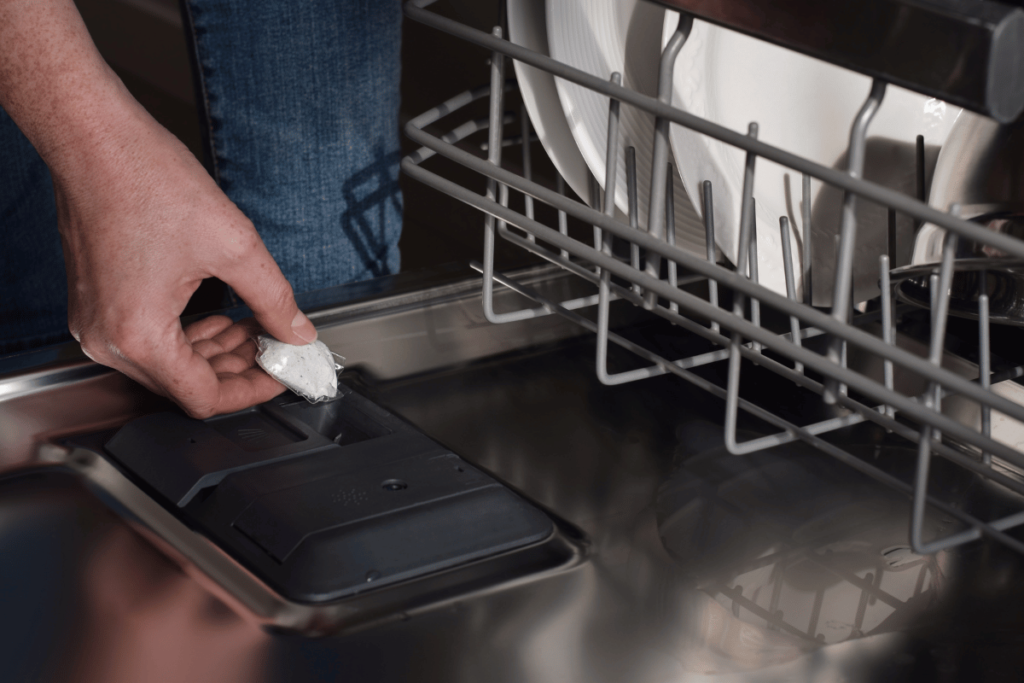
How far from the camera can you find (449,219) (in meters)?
2.06

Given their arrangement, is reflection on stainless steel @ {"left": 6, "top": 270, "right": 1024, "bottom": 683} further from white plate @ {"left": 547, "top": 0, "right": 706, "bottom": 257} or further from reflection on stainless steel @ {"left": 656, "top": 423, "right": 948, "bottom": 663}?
white plate @ {"left": 547, "top": 0, "right": 706, "bottom": 257}

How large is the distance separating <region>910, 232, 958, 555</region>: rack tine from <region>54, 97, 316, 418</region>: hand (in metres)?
0.32

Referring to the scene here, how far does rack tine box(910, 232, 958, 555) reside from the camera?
33 centimetres

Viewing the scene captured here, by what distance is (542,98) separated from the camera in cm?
54

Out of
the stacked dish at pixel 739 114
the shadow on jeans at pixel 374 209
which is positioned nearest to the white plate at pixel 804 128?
the stacked dish at pixel 739 114

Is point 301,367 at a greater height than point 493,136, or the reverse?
point 493,136

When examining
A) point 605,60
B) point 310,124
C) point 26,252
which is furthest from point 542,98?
point 26,252

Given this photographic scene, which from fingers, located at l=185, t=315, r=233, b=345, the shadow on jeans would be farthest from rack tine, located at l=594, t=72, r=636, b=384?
the shadow on jeans

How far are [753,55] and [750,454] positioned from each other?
22 cm

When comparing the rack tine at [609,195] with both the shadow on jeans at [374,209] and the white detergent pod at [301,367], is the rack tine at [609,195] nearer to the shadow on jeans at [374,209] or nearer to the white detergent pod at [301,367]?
the white detergent pod at [301,367]

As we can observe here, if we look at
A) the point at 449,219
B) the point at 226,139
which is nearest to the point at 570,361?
the point at 226,139

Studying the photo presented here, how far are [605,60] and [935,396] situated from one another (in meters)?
0.25

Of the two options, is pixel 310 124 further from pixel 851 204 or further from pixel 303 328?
pixel 851 204

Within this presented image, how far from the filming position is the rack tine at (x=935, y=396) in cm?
33
